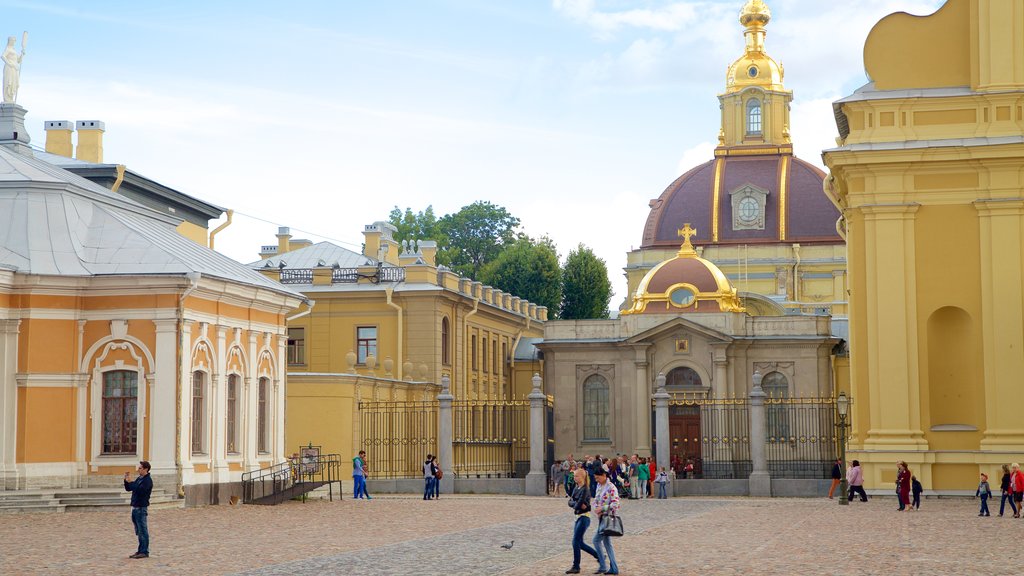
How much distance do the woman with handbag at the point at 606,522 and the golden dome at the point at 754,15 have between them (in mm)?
75019

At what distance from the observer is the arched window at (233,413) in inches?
1348

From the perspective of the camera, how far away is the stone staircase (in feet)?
94.3

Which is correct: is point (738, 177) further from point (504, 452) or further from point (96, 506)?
→ point (96, 506)

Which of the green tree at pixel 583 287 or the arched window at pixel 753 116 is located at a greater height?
the arched window at pixel 753 116

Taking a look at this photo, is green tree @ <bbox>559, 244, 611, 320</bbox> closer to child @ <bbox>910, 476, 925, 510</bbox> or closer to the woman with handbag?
child @ <bbox>910, 476, 925, 510</bbox>

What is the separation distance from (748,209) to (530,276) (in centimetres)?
1313

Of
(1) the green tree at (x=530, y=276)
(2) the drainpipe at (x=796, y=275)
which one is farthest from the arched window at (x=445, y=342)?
(1) the green tree at (x=530, y=276)

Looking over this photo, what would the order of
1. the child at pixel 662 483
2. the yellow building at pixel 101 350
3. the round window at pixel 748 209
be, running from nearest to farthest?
the yellow building at pixel 101 350
the child at pixel 662 483
the round window at pixel 748 209

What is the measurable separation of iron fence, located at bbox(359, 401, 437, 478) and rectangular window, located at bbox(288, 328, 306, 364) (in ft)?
29.4

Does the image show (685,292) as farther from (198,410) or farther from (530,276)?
(530,276)

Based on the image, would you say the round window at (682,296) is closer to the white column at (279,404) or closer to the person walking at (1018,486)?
the white column at (279,404)

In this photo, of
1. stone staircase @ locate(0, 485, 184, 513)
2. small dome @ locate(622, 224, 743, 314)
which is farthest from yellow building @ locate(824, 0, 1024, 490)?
small dome @ locate(622, 224, 743, 314)

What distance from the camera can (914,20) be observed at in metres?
34.1

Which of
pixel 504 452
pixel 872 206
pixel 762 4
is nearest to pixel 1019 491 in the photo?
pixel 872 206
